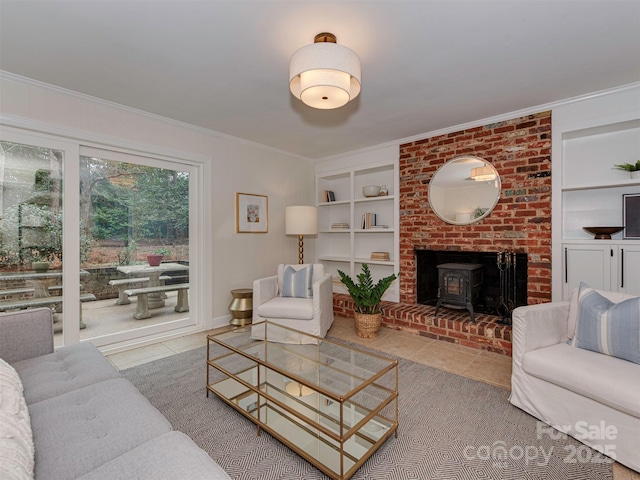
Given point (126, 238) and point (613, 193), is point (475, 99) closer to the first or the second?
point (613, 193)

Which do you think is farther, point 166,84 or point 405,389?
point 166,84

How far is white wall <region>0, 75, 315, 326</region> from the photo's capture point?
102 inches

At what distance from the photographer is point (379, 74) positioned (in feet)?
7.96

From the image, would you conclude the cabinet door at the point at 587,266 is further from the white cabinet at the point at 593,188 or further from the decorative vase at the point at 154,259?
the decorative vase at the point at 154,259

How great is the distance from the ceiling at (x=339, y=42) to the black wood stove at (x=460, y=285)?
166 cm

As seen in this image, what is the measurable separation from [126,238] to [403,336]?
126 inches

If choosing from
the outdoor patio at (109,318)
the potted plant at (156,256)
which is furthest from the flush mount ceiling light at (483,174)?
the outdoor patio at (109,318)

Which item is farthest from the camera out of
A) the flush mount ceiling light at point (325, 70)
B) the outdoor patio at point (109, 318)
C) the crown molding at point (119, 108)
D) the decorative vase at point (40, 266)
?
the outdoor patio at point (109, 318)

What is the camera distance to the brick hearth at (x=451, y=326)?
2.99m

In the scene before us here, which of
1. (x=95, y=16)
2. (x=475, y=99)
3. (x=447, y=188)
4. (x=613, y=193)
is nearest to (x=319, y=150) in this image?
(x=447, y=188)

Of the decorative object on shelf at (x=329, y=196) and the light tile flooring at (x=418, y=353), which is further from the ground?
the decorative object on shelf at (x=329, y=196)

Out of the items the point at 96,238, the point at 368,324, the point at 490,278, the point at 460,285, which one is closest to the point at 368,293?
the point at 368,324

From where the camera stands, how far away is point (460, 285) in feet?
11.1

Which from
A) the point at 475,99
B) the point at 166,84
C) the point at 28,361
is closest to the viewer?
the point at 28,361
